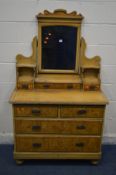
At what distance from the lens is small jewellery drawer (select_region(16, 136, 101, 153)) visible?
8.34 ft

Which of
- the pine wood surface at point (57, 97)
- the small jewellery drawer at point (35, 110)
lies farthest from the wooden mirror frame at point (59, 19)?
the small jewellery drawer at point (35, 110)

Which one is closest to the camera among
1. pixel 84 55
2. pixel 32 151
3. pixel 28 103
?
pixel 28 103

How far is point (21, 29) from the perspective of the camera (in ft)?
8.95

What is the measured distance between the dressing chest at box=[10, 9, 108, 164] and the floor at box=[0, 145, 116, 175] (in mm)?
101

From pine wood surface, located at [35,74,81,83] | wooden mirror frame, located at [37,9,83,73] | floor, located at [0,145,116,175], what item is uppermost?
wooden mirror frame, located at [37,9,83,73]

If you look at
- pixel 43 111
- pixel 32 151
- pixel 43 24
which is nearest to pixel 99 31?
pixel 43 24

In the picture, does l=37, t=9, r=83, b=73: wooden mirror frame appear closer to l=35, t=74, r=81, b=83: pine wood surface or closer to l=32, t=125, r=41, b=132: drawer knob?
l=35, t=74, r=81, b=83: pine wood surface

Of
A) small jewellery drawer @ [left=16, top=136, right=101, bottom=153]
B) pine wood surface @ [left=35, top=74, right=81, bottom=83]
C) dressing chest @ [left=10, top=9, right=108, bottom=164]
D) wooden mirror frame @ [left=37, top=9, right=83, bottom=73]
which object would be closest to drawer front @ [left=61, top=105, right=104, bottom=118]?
dressing chest @ [left=10, top=9, right=108, bottom=164]

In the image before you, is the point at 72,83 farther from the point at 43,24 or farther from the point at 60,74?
the point at 43,24

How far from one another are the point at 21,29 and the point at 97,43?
2.88 feet

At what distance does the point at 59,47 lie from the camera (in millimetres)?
2768

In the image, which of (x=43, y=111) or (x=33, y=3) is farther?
(x=33, y=3)

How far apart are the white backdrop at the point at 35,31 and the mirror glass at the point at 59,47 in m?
0.15

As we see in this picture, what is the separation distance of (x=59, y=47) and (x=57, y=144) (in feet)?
3.52
